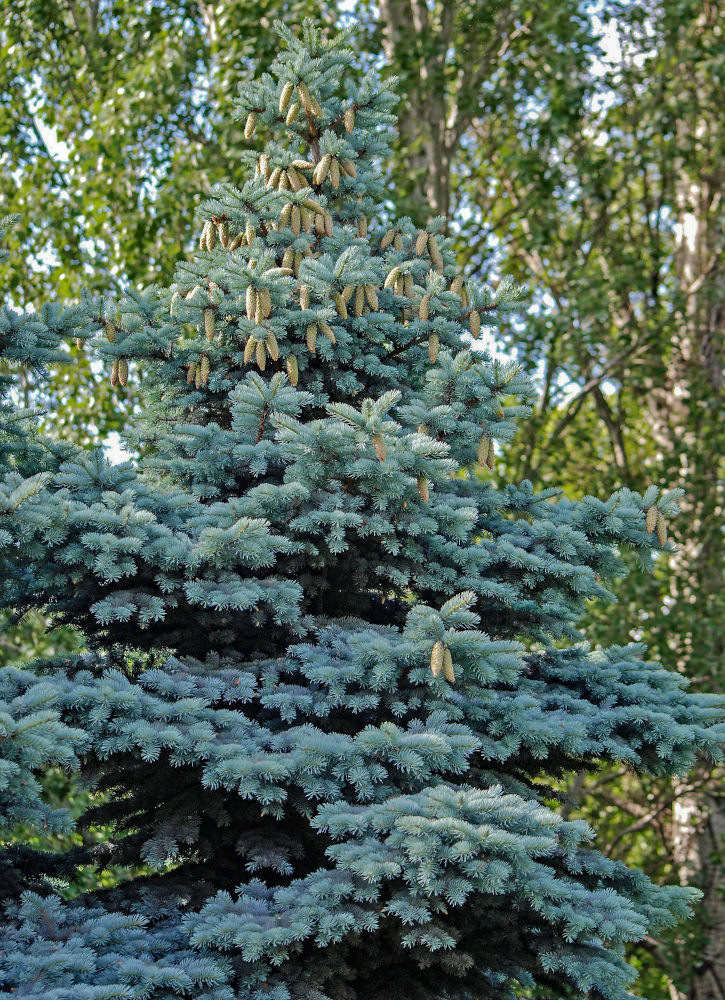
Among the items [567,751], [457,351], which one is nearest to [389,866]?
[567,751]

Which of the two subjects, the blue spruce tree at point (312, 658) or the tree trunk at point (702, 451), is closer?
the blue spruce tree at point (312, 658)

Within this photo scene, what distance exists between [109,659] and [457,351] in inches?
85.4

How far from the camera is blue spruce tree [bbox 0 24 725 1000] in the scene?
3.14 m

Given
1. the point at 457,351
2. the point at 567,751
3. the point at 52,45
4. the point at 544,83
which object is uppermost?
the point at 52,45

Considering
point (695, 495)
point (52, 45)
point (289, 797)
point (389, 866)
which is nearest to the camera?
point (389, 866)

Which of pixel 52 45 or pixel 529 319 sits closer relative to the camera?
pixel 529 319

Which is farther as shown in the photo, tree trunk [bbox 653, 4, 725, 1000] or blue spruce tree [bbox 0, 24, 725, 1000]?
tree trunk [bbox 653, 4, 725, 1000]

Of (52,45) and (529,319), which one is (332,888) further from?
(52,45)

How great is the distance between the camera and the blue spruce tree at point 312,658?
3.14 meters

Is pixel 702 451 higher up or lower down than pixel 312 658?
higher up

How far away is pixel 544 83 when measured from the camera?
968 centimetres

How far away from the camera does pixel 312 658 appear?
3.71m

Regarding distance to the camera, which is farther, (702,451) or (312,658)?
(702,451)

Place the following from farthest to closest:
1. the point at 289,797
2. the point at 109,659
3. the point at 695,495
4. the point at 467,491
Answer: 1. the point at 695,495
2. the point at 467,491
3. the point at 109,659
4. the point at 289,797
